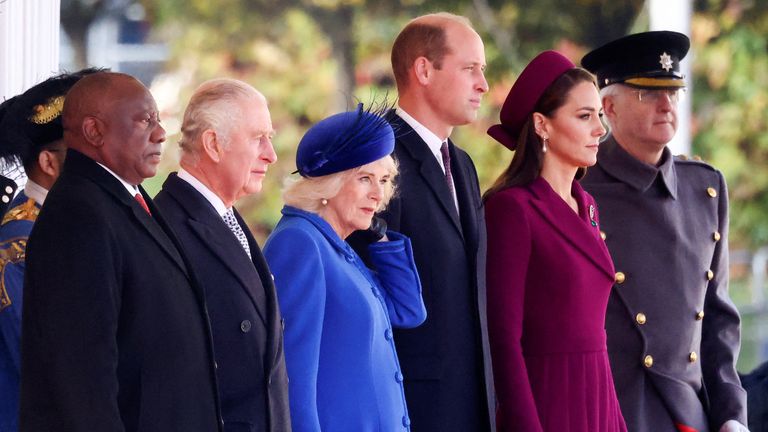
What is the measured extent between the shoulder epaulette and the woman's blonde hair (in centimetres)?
55

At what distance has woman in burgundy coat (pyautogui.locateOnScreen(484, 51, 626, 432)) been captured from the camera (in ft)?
11.0

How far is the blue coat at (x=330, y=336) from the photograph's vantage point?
115 inches

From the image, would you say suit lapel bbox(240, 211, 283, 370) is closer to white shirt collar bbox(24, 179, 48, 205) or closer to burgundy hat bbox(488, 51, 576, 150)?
white shirt collar bbox(24, 179, 48, 205)

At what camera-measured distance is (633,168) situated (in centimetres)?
385

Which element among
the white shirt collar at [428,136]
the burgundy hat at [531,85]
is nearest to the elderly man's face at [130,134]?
the white shirt collar at [428,136]

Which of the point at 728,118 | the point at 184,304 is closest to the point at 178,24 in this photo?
the point at 728,118

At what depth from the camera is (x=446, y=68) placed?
3465 millimetres

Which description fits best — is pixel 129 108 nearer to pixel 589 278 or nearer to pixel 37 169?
pixel 37 169

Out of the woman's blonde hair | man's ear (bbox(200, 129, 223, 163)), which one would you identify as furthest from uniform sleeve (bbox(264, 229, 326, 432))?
man's ear (bbox(200, 129, 223, 163))

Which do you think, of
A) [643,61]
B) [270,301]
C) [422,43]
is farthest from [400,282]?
[643,61]

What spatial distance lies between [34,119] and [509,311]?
1.21 metres

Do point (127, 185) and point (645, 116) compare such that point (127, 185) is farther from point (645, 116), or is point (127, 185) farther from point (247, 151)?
point (645, 116)

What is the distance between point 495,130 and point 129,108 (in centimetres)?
132

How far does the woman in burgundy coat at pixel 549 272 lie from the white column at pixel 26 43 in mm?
1192
